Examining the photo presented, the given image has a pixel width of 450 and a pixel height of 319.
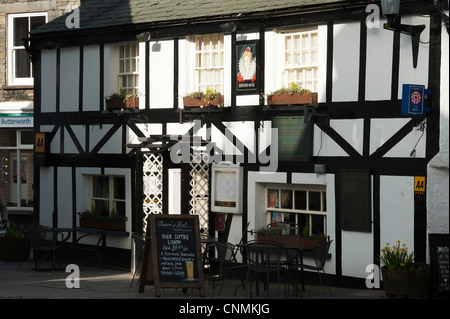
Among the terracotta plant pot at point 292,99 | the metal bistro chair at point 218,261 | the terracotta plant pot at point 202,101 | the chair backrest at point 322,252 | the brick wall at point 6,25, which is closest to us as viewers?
the chair backrest at point 322,252

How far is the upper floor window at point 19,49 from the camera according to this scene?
2269cm

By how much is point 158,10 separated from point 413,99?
6.05 meters

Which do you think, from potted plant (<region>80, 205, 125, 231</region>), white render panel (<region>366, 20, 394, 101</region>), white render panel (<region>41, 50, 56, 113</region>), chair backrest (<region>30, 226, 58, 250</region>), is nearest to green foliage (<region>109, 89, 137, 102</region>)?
white render panel (<region>41, 50, 56, 113</region>)

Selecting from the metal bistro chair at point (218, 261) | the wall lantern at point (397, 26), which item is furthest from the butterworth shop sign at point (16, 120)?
the wall lantern at point (397, 26)

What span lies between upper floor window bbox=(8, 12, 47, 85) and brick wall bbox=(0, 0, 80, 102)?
123 mm

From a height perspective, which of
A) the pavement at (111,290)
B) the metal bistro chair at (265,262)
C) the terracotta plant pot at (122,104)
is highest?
the terracotta plant pot at (122,104)

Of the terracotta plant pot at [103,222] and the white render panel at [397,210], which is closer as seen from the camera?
the white render panel at [397,210]

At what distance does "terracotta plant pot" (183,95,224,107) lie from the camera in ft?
52.4

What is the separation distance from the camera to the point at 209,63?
16.4 m

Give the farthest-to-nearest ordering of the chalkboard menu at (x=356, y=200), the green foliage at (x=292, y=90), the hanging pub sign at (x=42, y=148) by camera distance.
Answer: the hanging pub sign at (x=42, y=148) → the green foliage at (x=292, y=90) → the chalkboard menu at (x=356, y=200)

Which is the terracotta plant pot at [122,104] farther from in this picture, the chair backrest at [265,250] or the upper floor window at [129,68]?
the chair backrest at [265,250]

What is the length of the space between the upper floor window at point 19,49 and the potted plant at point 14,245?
5145 mm

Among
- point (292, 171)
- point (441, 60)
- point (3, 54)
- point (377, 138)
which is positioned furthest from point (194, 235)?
point (3, 54)

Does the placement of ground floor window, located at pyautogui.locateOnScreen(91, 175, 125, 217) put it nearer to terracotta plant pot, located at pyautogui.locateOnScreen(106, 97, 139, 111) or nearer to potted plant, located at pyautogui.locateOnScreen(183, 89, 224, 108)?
terracotta plant pot, located at pyautogui.locateOnScreen(106, 97, 139, 111)
